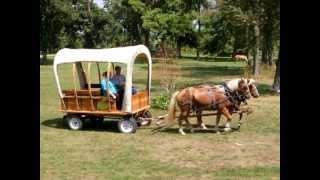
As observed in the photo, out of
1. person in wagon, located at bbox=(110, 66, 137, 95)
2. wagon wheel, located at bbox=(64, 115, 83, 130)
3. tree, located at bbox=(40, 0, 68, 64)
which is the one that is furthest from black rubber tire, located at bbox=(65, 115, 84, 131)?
tree, located at bbox=(40, 0, 68, 64)

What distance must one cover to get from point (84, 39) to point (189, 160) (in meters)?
58.5

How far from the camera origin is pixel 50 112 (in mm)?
16297

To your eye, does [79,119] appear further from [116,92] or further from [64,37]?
[64,37]

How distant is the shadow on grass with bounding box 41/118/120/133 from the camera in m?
13.1

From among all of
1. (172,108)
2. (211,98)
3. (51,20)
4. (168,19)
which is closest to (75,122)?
(172,108)

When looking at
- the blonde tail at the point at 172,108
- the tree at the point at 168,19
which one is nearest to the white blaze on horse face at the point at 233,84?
the blonde tail at the point at 172,108

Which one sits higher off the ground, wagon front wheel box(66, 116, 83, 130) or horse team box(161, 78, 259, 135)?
horse team box(161, 78, 259, 135)

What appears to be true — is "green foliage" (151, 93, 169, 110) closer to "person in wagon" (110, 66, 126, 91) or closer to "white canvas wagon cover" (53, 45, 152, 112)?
"white canvas wagon cover" (53, 45, 152, 112)

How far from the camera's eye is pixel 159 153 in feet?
32.5

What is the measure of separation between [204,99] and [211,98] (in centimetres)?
16

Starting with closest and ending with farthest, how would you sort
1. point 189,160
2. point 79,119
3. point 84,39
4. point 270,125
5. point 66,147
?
point 189,160 < point 66,147 < point 79,119 < point 270,125 < point 84,39

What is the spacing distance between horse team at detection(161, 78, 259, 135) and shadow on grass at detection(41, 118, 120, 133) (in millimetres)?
1610

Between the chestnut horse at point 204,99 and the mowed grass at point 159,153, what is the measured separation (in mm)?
537
